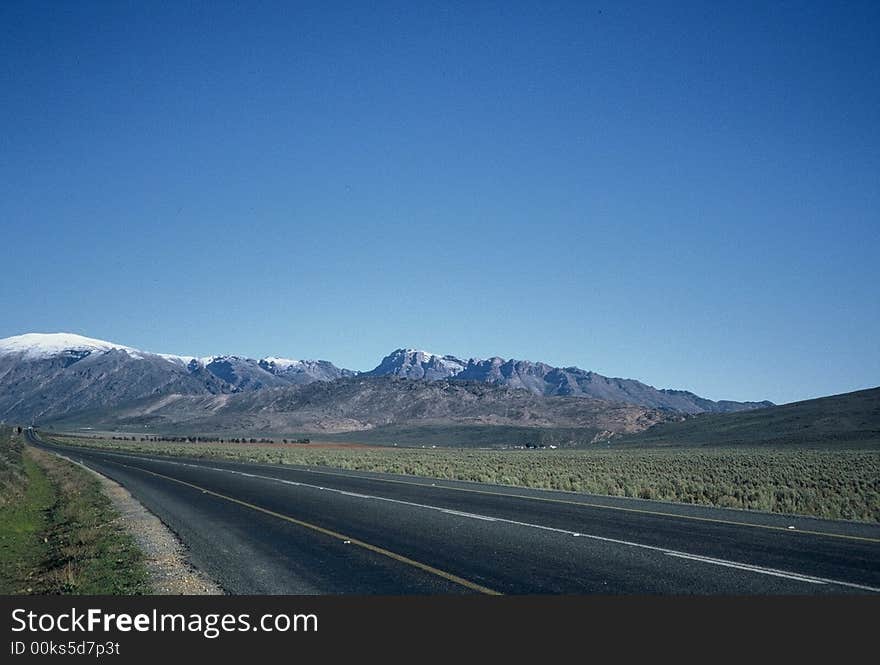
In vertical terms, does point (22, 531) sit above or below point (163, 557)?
below

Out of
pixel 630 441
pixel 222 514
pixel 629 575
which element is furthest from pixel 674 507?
pixel 630 441

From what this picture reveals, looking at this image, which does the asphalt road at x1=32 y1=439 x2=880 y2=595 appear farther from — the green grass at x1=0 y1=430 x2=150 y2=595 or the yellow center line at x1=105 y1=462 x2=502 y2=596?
the green grass at x1=0 y1=430 x2=150 y2=595

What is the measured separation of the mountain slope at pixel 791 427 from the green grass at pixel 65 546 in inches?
3095

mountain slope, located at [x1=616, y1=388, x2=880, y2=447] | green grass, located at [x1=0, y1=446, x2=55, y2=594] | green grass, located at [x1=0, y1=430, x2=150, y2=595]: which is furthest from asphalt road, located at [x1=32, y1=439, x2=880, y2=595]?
mountain slope, located at [x1=616, y1=388, x2=880, y2=447]

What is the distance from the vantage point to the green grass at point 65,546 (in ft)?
34.9

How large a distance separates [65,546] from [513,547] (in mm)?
9141

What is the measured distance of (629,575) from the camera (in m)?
9.96

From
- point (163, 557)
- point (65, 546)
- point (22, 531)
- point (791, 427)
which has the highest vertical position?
point (163, 557)

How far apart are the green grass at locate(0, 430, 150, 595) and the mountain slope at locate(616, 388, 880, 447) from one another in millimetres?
78602

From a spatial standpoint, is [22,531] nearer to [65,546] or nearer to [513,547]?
[65,546]

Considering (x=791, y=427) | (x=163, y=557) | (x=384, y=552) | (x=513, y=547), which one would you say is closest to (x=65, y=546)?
(x=163, y=557)

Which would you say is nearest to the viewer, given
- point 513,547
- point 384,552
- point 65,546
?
point 384,552

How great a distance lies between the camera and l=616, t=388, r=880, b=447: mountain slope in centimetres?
9225

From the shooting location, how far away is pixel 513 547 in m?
12.4
